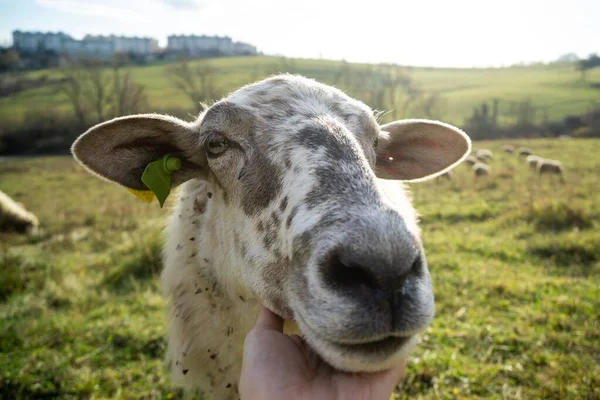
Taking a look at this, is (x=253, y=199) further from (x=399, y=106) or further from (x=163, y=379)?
(x=399, y=106)

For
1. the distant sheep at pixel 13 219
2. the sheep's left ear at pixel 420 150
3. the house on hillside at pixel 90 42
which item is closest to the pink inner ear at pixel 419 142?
the sheep's left ear at pixel 420 150

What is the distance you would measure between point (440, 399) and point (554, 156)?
24914mm

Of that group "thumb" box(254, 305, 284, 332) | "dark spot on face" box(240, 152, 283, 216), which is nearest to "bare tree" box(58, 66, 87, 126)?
"dark spot on face" box(240, 152, 283, 216)

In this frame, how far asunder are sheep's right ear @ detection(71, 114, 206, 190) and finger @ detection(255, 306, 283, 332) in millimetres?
1166

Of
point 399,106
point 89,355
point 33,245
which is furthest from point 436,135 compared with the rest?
point 399,106

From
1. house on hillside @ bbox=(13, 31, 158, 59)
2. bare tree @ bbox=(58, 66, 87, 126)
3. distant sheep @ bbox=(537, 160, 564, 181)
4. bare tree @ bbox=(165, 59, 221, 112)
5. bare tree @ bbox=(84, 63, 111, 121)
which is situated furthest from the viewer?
house on hillside @ bbox=(13, 31, 158, 59)

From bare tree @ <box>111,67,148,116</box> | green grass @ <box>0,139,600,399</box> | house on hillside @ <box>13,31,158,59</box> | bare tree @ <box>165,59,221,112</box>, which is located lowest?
green grass @ <box>0,139,600,399</box>

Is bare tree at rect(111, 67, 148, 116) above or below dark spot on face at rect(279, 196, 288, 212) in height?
below

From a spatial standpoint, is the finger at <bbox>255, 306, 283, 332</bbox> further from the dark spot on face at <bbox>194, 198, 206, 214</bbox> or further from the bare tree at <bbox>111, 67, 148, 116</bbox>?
the bare tree at <bbox>111, 67, 148, 116</bbox>

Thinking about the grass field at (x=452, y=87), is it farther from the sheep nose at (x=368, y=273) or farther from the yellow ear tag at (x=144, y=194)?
the sheep nose at (x=368, y=273)

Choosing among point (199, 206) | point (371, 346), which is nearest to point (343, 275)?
point (371, 346)

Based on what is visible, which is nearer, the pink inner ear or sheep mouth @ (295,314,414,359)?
sheep mouth @ (295,314,414,359)

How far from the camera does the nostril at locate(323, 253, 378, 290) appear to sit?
160 cm

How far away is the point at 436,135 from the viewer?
3467 millimetres
